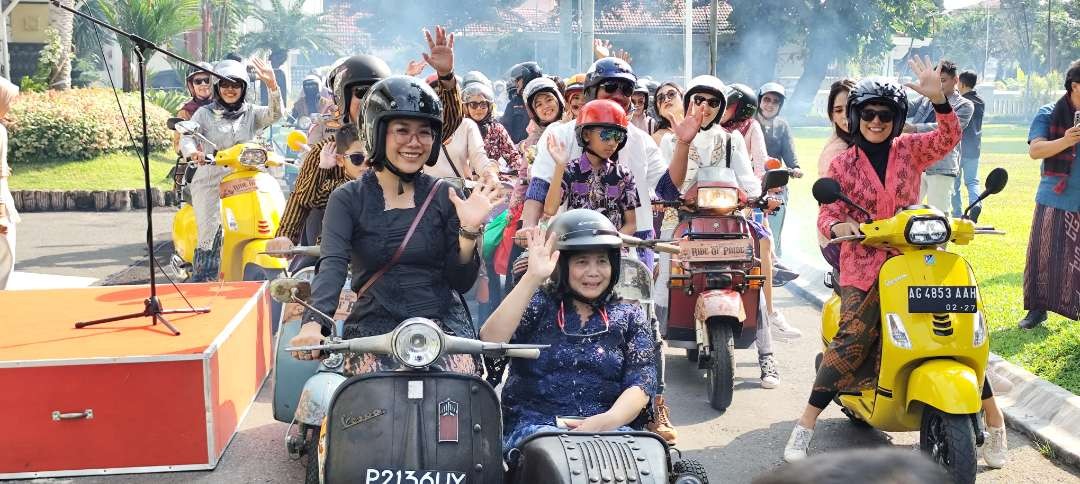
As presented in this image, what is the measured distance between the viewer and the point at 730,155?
844cm

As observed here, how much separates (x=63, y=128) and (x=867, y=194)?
18.8 m

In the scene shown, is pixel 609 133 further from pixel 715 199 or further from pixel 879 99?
pixel 879 99

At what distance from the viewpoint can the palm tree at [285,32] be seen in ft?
193

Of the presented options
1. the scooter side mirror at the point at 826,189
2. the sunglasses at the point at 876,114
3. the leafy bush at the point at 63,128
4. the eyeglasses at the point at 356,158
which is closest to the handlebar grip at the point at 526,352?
the scooter side mirror at the point at 826,189

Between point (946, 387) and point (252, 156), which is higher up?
point (252, 156)

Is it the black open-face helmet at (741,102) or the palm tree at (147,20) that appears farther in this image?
the palm tree at (147,20)

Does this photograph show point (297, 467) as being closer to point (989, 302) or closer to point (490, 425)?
point (490, 425)

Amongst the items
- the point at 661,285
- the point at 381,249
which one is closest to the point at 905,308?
the point at 381,249

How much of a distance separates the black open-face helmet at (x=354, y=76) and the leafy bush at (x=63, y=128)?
55.6 ft

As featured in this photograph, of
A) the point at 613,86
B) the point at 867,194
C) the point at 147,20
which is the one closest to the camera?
the point at 867,194

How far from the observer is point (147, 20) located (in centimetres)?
2992

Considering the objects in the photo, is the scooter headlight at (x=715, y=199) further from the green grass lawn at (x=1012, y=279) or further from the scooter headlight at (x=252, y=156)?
the scooter headlight at (x=252, y=156)

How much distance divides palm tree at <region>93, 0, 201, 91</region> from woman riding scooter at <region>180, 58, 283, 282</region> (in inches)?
818

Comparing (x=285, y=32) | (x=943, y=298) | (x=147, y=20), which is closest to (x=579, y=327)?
(x=943, y=298)
